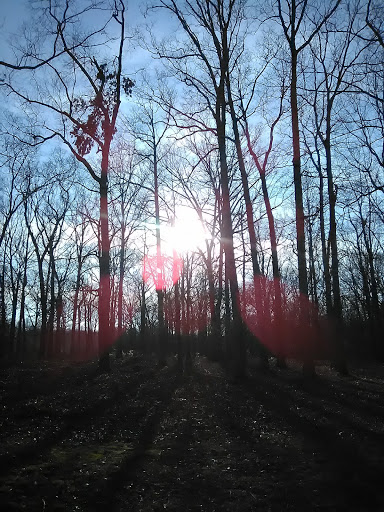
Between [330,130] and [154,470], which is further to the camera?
[330,130]

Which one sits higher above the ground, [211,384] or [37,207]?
[37,207]

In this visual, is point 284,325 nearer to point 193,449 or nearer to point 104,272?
point 104,272

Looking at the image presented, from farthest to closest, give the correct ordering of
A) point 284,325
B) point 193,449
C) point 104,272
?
point 284,325 → point 104,272 → point 193,449

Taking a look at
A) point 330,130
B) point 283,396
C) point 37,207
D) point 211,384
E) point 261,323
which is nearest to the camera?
point 283,396

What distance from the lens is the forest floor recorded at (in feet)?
14.5

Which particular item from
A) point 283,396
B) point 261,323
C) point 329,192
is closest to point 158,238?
point 261,323

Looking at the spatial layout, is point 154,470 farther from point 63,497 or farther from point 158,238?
point 158,238

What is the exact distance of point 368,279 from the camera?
34.1 metres

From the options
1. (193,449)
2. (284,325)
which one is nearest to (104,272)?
(193,449)

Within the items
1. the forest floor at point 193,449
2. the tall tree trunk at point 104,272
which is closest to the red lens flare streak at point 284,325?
the forest floor at point 193,449

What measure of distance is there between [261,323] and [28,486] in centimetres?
1766

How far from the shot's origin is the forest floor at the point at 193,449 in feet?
14.5

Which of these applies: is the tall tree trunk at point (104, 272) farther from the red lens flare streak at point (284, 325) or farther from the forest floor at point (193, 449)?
the red lens flare streak at point (284, 325)

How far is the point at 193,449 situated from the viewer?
6457 millimetres
